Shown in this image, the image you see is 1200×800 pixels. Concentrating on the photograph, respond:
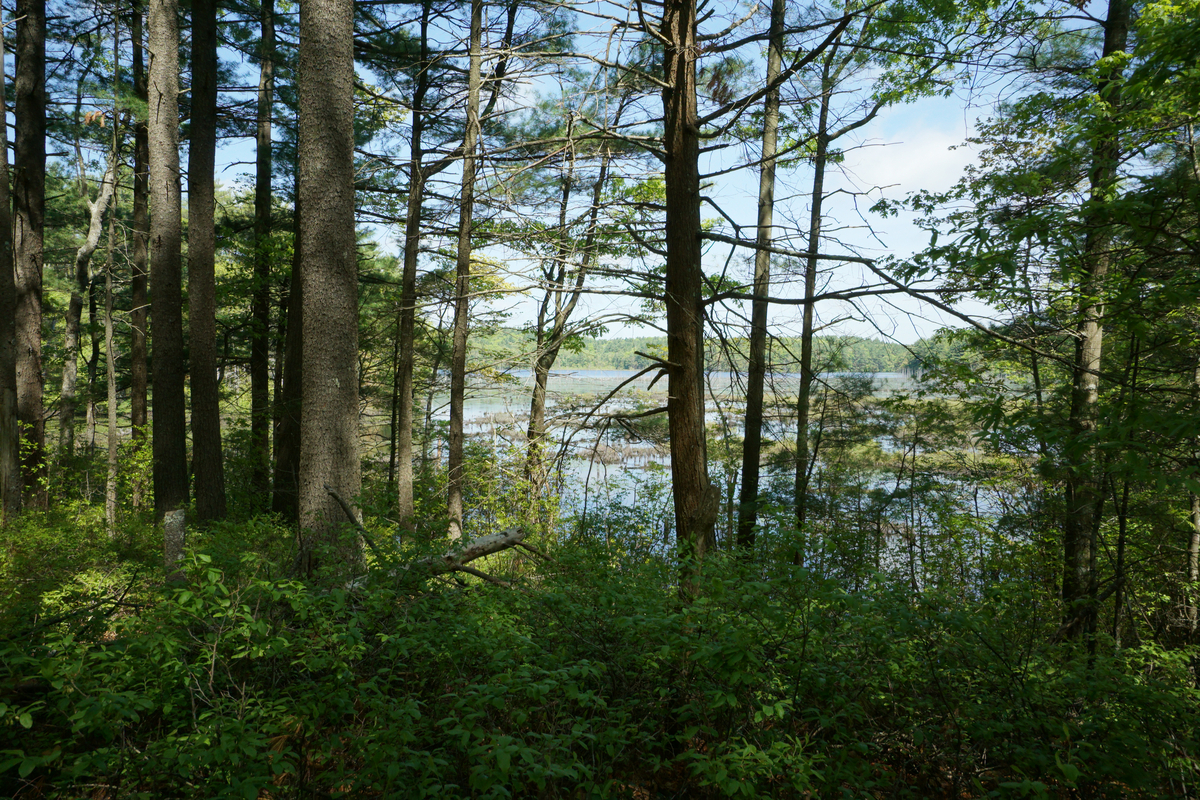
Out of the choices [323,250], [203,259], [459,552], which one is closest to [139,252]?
[203,259]

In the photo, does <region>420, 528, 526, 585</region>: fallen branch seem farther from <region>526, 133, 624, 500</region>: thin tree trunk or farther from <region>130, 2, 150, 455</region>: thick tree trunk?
<region>130, 2, 150, 455</region>: thick tree trunk

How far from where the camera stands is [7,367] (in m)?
7.34

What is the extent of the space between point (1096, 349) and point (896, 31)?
4909mm

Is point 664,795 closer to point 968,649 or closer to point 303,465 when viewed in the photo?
point 968,649

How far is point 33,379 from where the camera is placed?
9500 millimetres

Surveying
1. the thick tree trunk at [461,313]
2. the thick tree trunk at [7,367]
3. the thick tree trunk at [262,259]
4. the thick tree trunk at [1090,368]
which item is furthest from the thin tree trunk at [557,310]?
the thick tree trunk at [7,367]

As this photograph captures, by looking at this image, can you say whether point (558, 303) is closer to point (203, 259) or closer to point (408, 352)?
point (408, 352)

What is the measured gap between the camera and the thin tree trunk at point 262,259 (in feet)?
34.4

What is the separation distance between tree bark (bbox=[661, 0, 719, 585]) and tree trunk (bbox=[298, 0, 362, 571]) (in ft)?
7.54

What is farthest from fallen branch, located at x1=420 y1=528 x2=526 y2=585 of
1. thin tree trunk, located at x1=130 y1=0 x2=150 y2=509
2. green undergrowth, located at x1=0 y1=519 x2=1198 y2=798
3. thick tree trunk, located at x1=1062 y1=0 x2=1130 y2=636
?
thin tree trunk, located at x1=130 y1=0 x2=150 y2=509

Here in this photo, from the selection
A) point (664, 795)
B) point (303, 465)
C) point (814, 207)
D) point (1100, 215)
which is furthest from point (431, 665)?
point (814, 207)

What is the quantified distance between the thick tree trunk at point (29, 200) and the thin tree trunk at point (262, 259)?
2.94 metres

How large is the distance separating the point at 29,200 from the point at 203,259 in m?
4.00

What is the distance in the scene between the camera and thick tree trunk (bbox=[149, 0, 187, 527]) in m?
7.15
